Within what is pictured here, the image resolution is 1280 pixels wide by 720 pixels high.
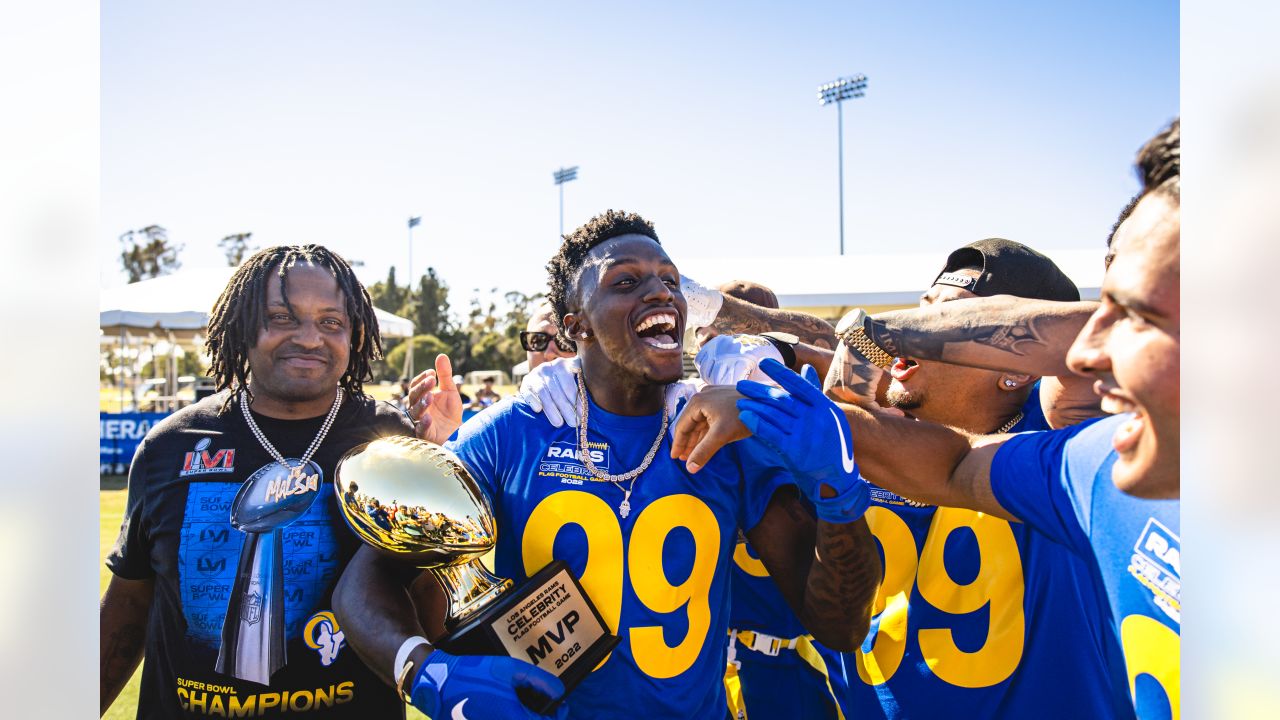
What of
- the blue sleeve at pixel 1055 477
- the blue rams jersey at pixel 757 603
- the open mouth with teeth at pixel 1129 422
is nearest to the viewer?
the open mouth with teeth at pixel 1129 422

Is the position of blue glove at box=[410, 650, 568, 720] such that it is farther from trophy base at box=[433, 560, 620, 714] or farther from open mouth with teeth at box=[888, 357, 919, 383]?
open mouth with teeth at box=[888, 357, 919, 383]

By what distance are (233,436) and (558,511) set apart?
0.98 m

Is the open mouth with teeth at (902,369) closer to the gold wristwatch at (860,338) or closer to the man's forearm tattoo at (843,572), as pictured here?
the gold wristwatch at (860,338)

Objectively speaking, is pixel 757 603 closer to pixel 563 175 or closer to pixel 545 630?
pixel 545 630

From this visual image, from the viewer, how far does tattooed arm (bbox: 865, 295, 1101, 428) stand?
61.4 inches

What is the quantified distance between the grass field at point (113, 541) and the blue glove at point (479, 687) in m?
1.57

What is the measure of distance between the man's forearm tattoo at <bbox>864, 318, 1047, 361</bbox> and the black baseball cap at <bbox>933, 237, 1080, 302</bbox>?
654 millimetres

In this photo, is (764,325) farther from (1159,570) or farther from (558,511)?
(1159,570)

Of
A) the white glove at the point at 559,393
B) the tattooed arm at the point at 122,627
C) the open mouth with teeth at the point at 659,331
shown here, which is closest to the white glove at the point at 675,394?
the white glove at the point at 559,393

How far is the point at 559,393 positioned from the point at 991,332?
3.58 ft

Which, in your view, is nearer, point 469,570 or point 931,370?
point 469,570

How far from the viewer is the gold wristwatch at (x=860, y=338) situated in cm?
175
